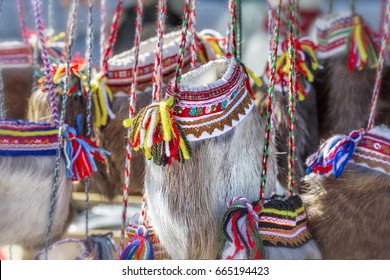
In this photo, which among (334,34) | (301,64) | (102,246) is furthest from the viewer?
(334,34)

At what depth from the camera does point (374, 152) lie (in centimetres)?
105

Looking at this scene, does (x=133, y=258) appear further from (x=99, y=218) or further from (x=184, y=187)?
(x=99, y=218)

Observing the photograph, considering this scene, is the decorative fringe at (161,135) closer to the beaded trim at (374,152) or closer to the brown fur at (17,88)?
the beaded trim at (374,152)

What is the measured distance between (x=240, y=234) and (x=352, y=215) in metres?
0.21

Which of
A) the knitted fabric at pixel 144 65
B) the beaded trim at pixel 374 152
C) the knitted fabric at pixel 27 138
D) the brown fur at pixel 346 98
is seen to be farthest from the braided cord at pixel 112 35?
the beaded trim at pixel 374 152

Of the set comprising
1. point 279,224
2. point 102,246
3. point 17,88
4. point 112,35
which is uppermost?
point 112,35

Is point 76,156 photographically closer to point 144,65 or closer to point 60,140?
point 60,140

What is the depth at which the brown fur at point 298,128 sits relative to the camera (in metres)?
1.40

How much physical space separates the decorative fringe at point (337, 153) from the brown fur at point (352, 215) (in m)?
0.02

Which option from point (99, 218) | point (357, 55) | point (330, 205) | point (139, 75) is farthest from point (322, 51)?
point (99, 218)

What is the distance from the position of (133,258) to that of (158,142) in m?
0.24

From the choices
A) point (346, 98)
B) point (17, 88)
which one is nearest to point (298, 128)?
point (346, 98)

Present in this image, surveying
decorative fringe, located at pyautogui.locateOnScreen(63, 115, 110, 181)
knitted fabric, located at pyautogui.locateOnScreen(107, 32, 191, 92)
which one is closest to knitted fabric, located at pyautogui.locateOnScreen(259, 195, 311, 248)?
decorative fringe, located at pyautogui.locateOnScreen(63, 115, 110, 181)

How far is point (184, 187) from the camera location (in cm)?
104
